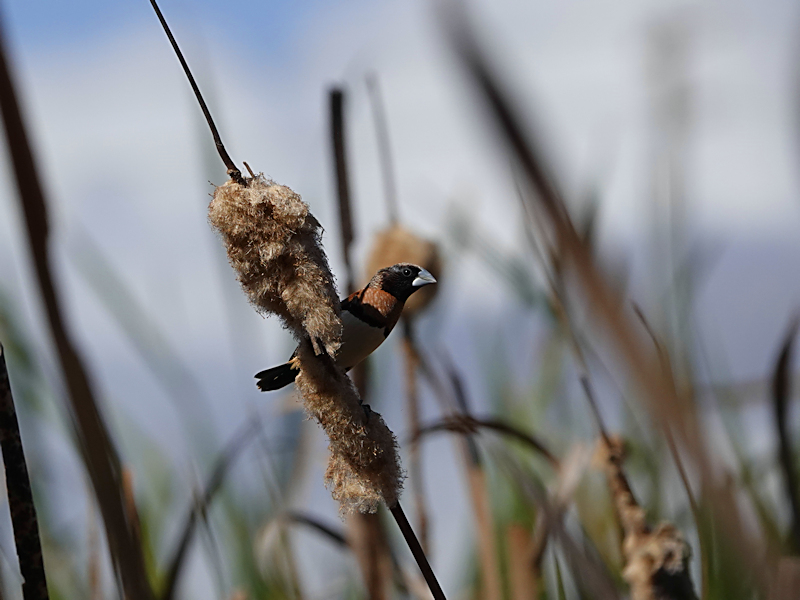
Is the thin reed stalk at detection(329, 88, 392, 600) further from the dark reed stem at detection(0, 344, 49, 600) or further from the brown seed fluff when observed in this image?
the dark reed stem at detection(0, 344, 49, 600)

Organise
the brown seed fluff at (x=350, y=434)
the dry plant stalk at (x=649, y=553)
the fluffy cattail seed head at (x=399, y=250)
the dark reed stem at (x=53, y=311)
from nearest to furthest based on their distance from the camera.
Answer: the dark reed stem at (x=53, y=311) < the brown seed fluff at (x=350, y=434) < the dry plant stalk at (x=649, y=553) < the fluffy cattail seed head at (x=399, y=250)

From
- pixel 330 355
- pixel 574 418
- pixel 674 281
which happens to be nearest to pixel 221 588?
pixel 330 355

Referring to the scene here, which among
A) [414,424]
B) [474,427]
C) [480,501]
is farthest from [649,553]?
[414,424]

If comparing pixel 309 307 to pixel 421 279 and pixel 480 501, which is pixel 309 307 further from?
pixel 480 501

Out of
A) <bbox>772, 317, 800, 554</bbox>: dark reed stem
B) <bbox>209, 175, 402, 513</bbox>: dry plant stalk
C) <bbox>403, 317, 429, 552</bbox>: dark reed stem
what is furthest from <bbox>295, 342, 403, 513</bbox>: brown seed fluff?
<bbox>403, 317, 429, 552</bbox>: dark reed stem

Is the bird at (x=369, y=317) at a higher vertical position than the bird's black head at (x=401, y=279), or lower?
lower

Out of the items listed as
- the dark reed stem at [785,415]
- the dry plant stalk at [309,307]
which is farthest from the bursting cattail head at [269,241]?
the dark reed stem at [785,415]

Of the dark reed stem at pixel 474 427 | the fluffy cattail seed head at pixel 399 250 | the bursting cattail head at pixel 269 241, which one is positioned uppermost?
the fluffy cattail seed head at pixel 399 250

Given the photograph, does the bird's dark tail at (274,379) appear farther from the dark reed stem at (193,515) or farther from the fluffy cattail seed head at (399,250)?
the fluffy cattail seed head at (399,250)
